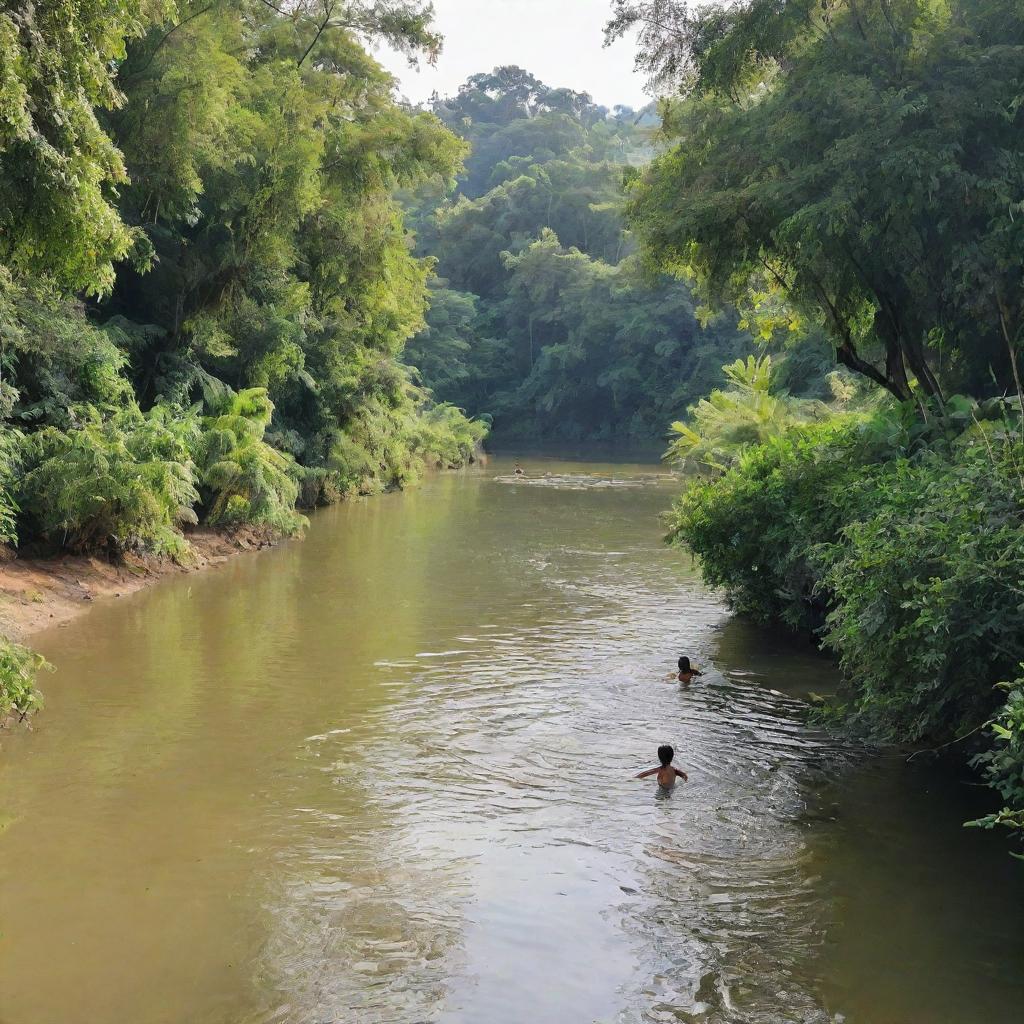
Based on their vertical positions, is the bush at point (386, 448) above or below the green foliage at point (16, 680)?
above

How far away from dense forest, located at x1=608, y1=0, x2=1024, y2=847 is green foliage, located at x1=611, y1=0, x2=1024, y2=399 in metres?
0.03

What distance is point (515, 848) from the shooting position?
7.65m

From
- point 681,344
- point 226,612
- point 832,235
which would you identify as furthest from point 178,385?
point 681,344

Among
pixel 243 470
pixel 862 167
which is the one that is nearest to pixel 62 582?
pixel 243 470

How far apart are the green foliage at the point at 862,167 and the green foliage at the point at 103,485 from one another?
806 cm

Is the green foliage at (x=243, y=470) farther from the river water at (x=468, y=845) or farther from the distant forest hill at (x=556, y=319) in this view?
the distant forest hill at (x=556, y=319)

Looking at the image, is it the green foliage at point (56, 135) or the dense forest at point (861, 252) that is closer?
the green foliage at point (56, 135)

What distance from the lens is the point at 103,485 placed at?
48.1ft

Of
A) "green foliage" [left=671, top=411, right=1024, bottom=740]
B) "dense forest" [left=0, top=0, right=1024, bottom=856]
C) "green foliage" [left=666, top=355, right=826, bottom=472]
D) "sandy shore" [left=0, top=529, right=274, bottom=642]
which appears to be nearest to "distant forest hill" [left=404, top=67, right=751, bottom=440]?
"dense forest" [left=0, top=0, right=1024, bottom=856]

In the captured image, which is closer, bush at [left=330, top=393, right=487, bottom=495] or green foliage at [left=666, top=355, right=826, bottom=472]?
green foliage at [left=666, top=355, right=826, bottom=472]

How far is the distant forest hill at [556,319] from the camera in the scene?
63.8 meters

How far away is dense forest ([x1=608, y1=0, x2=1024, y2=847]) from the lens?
9164 millimetres

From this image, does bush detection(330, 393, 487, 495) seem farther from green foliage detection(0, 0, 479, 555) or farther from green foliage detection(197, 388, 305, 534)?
green foliage detection(197, 388, 305, 534)

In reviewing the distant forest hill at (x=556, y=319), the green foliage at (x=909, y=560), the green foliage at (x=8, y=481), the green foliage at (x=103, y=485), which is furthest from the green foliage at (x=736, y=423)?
the distant forest hill at (x=556, y=319)
